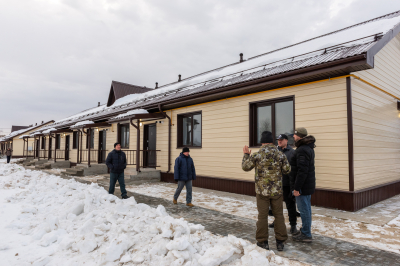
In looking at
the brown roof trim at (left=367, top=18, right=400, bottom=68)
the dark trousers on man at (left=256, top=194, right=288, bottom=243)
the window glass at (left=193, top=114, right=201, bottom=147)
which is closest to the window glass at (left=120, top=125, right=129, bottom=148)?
the window glass at (left=193, top=114, right=201, bottom=147)

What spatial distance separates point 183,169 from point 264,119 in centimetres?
304

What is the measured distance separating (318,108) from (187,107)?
5188 mm

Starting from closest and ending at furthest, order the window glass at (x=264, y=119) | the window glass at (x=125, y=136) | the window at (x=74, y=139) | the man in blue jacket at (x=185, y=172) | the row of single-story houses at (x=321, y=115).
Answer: the row of single-story houses at (x=321, y=115) → the man in blue jacket at (x=185, y=172) → the window glass at (x=264, y=119) → the window glass at (x=125, y=136) → the window at (x=74, y=139)

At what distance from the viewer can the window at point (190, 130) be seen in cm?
956

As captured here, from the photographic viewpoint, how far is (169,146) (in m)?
10.4

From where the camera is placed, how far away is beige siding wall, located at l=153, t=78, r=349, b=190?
5723mm

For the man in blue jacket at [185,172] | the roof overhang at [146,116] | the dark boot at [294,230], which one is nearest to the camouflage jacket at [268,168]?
the dark boot at [294,230]

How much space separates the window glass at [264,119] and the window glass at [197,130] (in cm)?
268

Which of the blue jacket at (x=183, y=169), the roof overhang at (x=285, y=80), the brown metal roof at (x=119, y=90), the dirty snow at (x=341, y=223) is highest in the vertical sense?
the brown metal roof at (x=119, y=90)

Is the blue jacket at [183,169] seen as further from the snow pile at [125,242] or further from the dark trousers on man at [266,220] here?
the dark trousers on man at [266,220]

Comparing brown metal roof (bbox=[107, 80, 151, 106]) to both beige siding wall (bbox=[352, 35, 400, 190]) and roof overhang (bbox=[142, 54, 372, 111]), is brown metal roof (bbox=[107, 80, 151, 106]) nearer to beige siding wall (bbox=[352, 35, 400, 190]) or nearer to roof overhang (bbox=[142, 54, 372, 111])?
roof overhang (bbox=[142, 54, 372, 111])

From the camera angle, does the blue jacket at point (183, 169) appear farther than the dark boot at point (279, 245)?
Yes

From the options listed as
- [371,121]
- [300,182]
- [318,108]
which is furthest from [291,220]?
[371,121]

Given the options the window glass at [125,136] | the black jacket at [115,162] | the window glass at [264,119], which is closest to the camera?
the black jacket at [115,162]
